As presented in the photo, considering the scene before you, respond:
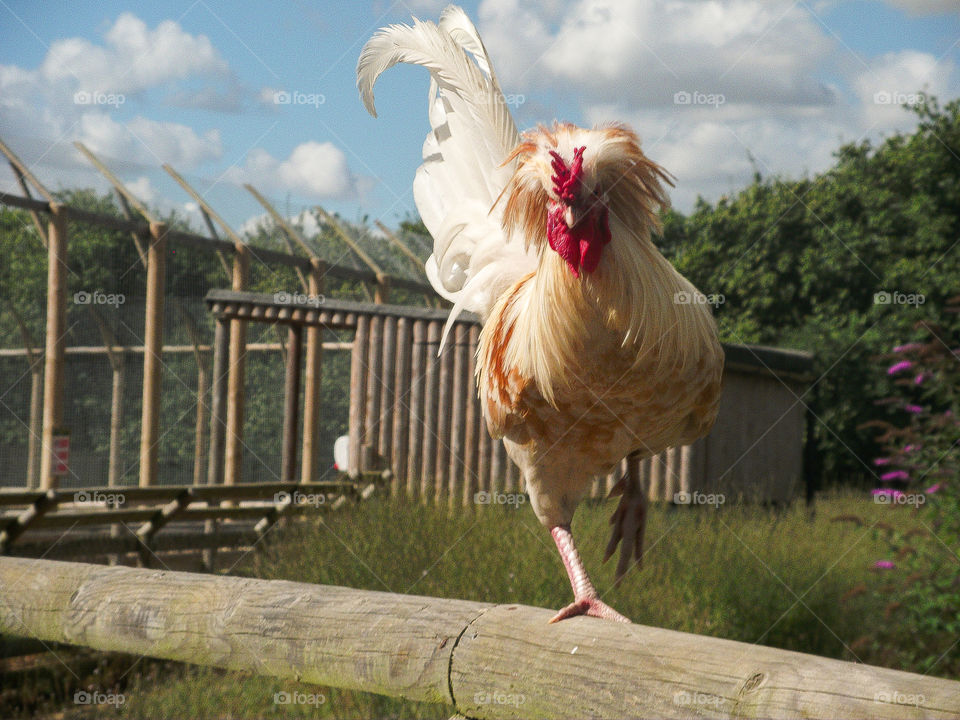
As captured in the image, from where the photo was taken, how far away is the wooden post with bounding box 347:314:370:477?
27.5ft

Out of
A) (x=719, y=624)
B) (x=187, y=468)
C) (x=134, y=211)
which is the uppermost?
(x=134, y=211)

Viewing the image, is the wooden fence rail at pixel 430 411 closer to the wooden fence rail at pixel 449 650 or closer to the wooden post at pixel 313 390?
the wooden post at pixel 313 390

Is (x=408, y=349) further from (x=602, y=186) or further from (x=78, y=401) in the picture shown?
(x=602, y=186)

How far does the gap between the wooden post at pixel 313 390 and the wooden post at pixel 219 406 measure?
3.09 ft

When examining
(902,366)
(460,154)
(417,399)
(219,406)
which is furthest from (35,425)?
(902,366)

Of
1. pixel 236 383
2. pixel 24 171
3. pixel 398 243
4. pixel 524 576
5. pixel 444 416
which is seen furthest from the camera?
pixel 398 243

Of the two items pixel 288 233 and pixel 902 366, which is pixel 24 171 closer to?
pixel 288 233

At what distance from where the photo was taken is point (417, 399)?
26.6ft

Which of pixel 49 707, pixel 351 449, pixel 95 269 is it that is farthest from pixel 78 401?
pixel 49 707

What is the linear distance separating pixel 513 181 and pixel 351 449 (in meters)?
6.19

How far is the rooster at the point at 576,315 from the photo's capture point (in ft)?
7.94

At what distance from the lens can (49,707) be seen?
5.02m

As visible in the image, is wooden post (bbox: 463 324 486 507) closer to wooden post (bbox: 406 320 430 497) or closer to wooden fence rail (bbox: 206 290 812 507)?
wooden fence rail (bbox: 206 290 812 507)

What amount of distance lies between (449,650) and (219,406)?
644cm
